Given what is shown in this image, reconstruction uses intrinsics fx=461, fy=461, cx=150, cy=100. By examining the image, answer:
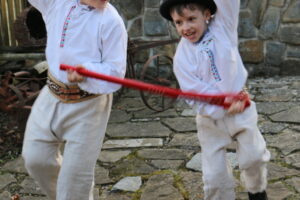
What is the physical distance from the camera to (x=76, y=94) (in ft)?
8.14

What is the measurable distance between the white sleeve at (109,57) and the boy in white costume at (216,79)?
322mm

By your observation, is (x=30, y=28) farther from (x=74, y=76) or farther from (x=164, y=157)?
(x=74, y=76)

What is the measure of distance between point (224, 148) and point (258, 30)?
4.04 metres

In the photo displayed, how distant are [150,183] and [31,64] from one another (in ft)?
10.7

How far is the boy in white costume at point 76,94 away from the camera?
7.96 ft

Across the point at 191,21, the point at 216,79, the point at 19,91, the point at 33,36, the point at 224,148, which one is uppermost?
the point at 191,21

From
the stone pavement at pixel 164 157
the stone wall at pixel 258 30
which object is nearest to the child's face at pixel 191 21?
the stone pavement at pixel 164 157

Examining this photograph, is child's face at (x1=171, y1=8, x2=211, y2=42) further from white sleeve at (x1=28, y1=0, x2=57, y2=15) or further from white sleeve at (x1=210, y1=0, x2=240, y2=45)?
white sleeve at (x1=28, y1=0, x2=57, y2=15)

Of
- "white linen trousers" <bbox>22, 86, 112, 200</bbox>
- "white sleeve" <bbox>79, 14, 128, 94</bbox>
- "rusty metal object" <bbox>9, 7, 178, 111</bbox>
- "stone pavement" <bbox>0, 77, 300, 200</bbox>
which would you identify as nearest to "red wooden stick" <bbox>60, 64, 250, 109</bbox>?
"white sleeve" <bbox>79, 14, 128, 94</bbox>

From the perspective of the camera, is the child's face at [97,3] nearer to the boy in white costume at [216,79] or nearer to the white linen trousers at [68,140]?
the boy in white costume at [216,79]

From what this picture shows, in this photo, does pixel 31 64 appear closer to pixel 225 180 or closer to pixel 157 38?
pixel 157 38

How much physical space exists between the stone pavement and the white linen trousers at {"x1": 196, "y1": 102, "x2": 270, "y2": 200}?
0.55 m

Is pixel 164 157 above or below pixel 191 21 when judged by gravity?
below

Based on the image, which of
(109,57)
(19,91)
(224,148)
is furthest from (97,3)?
(19,91)
